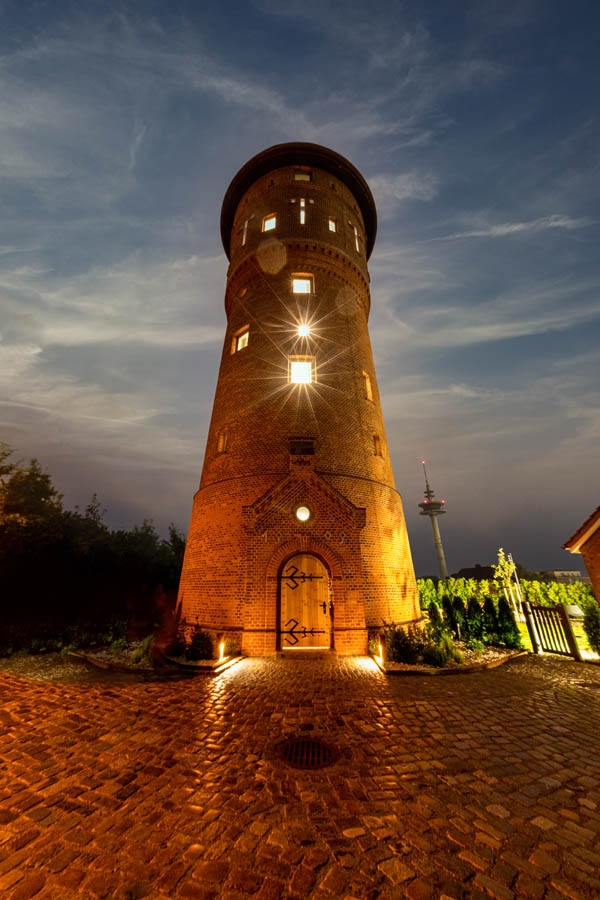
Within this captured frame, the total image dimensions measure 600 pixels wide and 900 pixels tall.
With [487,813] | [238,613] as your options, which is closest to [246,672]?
[238,613]

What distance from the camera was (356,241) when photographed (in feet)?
57.1

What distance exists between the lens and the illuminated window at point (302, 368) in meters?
13.6

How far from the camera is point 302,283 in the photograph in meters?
15.3

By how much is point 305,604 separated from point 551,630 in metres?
7.80

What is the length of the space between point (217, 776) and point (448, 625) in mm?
10825

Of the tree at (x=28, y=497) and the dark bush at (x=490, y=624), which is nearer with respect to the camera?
the dark bush at (x=490, y=624)

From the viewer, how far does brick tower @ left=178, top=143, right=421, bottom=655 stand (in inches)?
407

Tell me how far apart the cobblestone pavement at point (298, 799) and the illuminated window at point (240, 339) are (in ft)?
43.1

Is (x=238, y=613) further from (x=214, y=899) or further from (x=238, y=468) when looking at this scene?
(x=214, y=899)

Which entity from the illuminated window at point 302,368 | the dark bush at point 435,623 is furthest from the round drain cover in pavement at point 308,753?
the illuminated window at point 302,368

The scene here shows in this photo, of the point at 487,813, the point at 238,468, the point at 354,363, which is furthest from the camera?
the point at 354,363

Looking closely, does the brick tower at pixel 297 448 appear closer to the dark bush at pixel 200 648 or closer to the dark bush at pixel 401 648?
the dark bush at pixel 200 648

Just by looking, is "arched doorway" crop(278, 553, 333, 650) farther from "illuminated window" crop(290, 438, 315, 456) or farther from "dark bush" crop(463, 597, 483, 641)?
"dark bush" crop(463, 597, 483, 641)

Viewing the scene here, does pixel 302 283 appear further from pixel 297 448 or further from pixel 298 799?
pixel 298 799
